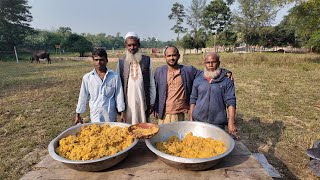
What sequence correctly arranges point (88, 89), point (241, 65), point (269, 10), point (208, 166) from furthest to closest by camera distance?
point (269, 10) < point (241, 65) < point (88, 89) < point (208, 166)

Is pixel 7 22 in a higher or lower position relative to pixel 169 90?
higher

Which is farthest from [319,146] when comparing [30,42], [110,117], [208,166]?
→ [30,42]

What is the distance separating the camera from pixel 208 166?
168 cm

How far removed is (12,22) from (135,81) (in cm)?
3179

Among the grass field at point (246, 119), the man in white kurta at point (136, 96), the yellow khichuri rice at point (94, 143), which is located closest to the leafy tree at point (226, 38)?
the grass field at point (246, 119)

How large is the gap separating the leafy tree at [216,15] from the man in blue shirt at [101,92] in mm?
42320

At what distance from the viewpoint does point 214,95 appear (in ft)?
8.29

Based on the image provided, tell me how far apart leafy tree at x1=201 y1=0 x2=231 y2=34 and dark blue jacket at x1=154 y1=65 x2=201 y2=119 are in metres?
41.9

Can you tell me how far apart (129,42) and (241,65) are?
1367 centimetres

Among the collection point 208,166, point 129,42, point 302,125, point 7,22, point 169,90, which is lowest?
point 302,125

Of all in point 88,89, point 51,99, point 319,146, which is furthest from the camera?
point 51,99

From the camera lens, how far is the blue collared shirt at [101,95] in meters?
2.62

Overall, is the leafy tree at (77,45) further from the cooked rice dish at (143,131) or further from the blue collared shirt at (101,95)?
the cooked rice dish at (143,131)

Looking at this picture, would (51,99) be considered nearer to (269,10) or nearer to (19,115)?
(19,115)
